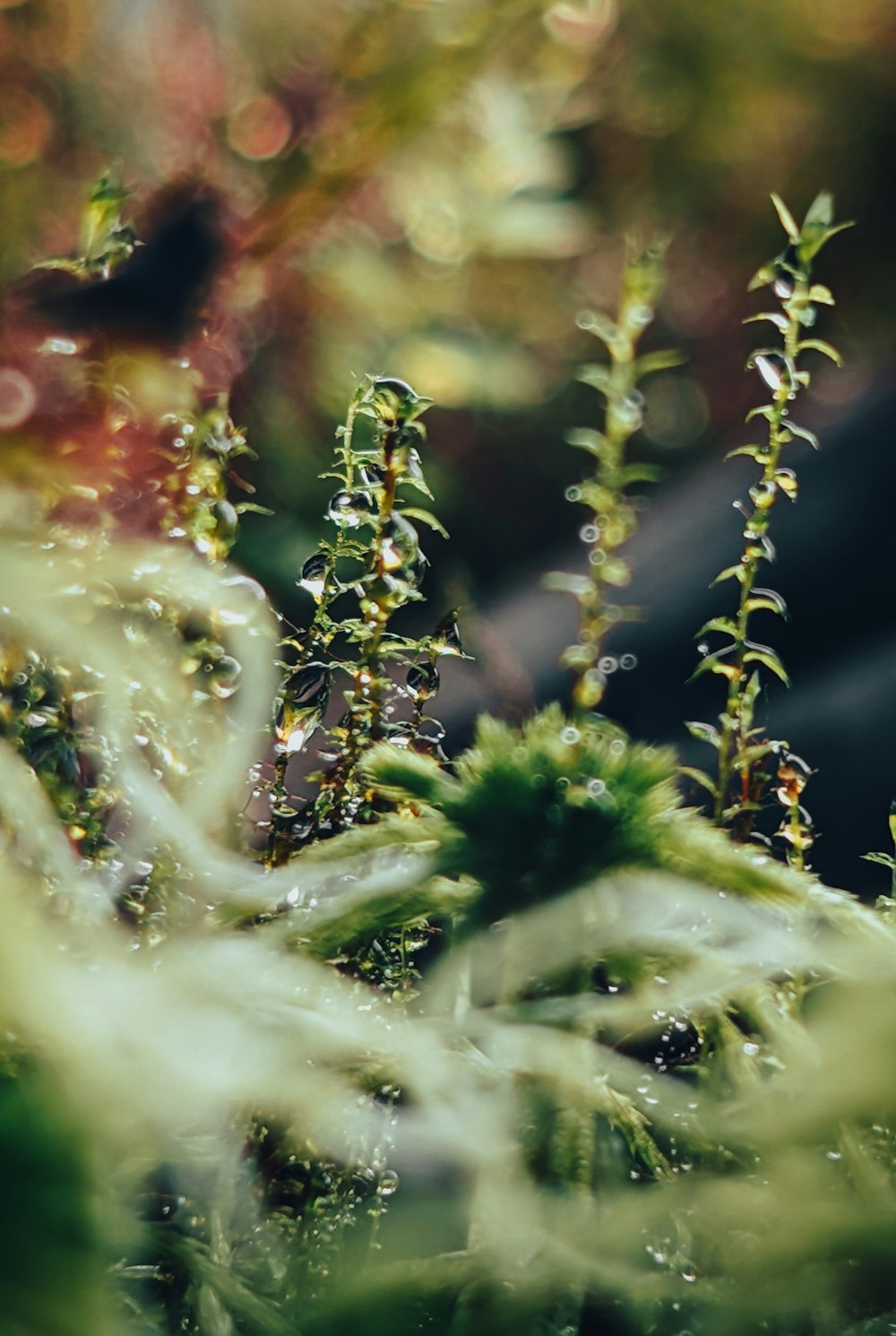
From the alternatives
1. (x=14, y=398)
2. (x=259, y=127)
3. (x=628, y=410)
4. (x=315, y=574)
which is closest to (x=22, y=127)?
(x=259, y=127)

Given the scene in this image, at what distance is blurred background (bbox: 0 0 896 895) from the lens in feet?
2.14

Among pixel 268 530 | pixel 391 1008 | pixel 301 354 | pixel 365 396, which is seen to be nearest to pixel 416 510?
pixel 365 396

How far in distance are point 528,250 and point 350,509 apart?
2.08 ft

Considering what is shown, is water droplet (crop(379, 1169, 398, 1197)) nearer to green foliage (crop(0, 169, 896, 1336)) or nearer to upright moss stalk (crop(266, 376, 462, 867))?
green foliage (crop(0, 169, 896, 1336))

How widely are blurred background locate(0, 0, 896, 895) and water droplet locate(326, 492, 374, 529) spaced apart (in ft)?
0.14

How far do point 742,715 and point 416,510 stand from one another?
13cm

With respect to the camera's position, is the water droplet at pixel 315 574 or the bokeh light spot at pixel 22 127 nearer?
the water droplet at pixel 315 574

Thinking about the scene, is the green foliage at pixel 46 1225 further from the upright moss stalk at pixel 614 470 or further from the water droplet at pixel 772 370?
the water droplet at pixel 772 370

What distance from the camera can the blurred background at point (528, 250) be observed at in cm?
65

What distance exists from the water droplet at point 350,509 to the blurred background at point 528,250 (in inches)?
1.6

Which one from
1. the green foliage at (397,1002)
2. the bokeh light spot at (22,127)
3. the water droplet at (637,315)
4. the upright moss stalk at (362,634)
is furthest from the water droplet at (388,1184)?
the bokeh light spot at (22,127)

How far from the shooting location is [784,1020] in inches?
10.4

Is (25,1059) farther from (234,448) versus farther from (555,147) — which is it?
(555,147)

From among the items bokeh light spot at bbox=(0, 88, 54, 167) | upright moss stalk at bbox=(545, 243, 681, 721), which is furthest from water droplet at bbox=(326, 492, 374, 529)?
bokeh light spot at bbox=(0, 88, 54, 167)
